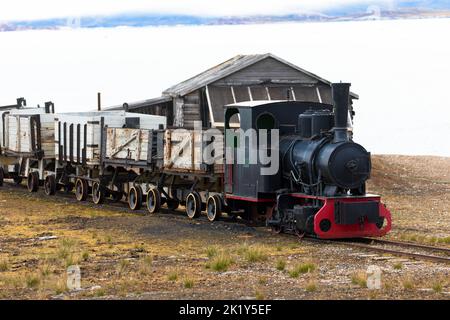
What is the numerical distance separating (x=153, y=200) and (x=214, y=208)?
3.08m

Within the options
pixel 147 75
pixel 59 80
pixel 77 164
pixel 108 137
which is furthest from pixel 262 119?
pixel 59 80

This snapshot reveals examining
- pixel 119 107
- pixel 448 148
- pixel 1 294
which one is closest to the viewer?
pixel 1 294

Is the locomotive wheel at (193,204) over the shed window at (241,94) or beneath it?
beneath

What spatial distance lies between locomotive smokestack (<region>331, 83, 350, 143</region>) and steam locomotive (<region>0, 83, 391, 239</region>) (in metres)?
0.02

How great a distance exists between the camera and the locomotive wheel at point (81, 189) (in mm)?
30703

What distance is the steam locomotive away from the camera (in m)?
20.9

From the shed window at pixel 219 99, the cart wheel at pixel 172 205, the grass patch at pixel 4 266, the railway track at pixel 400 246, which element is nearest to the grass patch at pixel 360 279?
the railway track at pixel 400 246

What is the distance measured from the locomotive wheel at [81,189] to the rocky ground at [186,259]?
1.92 meters

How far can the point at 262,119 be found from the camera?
22516 mm

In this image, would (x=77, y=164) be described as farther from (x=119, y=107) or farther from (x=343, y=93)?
(x=343, y=93)

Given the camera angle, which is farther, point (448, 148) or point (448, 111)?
point (448, 111)

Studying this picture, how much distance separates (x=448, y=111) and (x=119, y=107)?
95764 mm

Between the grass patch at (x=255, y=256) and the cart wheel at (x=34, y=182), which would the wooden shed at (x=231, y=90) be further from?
the grass patch at (x=255, y=256)
